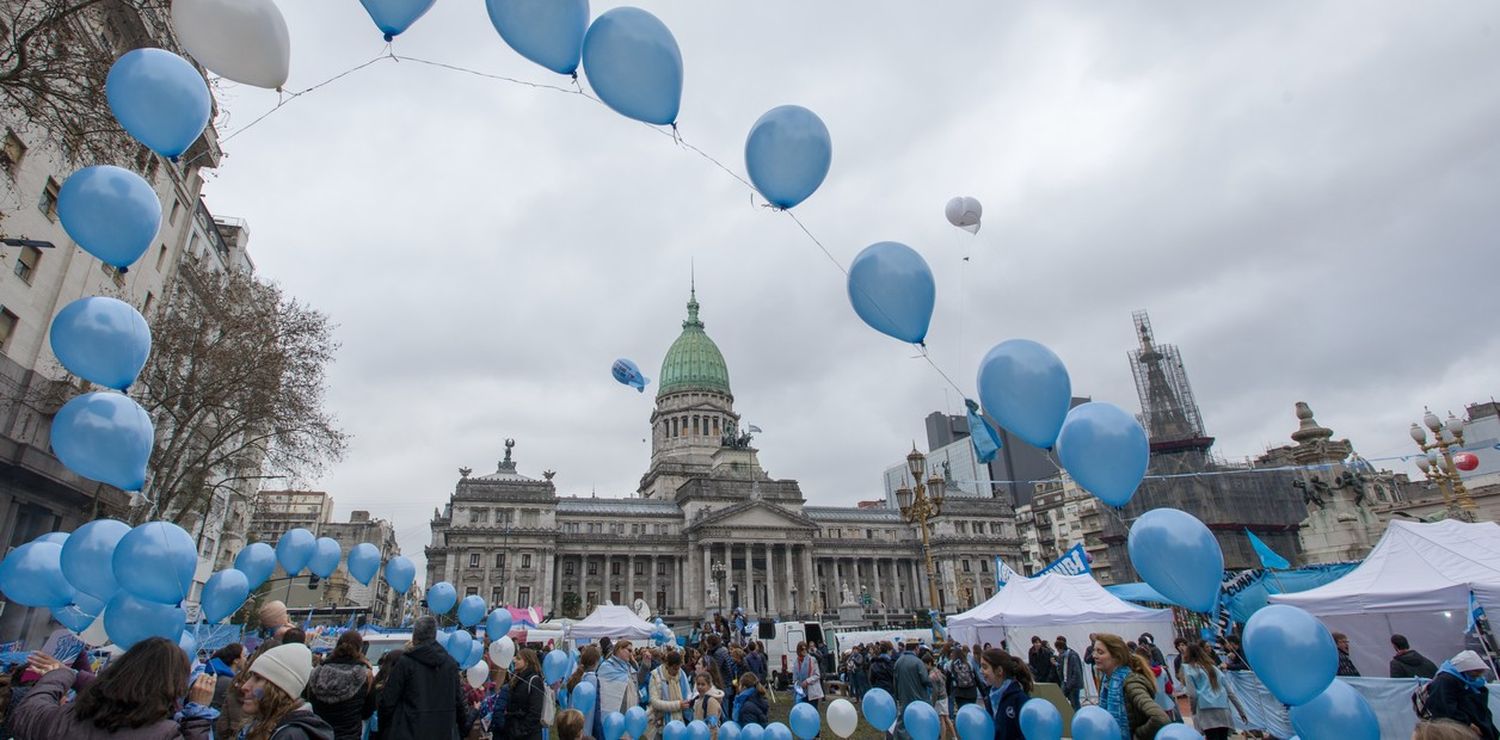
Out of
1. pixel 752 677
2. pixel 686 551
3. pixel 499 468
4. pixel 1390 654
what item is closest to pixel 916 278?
pixel 752 677

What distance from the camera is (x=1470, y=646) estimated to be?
34.3 ft

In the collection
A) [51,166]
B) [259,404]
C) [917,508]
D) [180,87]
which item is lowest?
[917,508]

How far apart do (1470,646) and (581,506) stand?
215 feet

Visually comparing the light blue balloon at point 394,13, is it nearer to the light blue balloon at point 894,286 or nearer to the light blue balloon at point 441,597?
the light blue balloon at point 894,286

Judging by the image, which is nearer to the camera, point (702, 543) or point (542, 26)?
point (542, 26)

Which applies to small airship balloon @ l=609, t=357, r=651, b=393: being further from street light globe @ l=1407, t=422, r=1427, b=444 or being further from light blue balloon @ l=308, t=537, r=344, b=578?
street light globe @ l=1407, t=422, r=1427, b=444

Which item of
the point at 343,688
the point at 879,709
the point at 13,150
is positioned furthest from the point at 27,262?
the point at 879,709

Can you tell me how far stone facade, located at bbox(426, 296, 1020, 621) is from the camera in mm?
63125

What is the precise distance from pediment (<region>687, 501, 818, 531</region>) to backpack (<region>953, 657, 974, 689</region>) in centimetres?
5574

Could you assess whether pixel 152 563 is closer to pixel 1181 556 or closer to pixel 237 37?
pixel 237 37

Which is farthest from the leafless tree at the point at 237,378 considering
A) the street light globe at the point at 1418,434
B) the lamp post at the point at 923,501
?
the street light globe at the point at 1418,434

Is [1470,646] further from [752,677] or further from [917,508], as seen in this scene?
[917,508]

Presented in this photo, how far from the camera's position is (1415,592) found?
10.9 m

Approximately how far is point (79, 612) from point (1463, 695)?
620 inches
